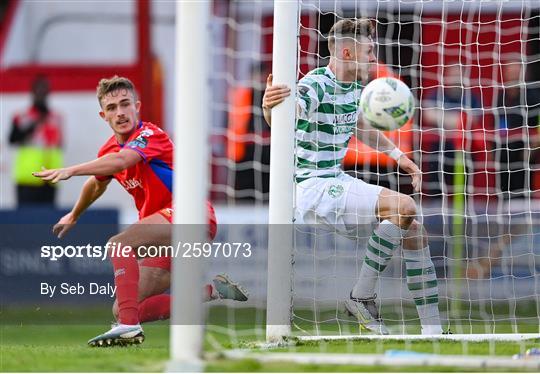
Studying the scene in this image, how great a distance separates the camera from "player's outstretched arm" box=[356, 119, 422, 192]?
7377 millimetres

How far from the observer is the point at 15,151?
13.9 metres

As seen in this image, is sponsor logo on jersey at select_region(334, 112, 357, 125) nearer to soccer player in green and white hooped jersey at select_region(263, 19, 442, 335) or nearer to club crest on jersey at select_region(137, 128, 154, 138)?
soccer player in green and white hooped jersey at select_region(263, 19, 442, 335)

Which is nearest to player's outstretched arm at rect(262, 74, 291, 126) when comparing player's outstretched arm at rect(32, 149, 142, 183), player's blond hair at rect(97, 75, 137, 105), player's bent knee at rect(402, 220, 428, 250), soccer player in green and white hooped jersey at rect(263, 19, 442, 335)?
soccer player in green and white hooped jersey at rect(263, 19, 442, 335)

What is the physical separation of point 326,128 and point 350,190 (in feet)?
1.36

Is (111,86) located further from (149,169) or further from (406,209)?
(406,209)

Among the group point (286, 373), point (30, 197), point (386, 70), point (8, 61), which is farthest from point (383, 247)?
point (8, 61)

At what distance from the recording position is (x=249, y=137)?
42.1 feet

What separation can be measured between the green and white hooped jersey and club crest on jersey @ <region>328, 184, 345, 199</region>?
83 mm

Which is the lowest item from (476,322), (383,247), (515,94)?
(476,322)

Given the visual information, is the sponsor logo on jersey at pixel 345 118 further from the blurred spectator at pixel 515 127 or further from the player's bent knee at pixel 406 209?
the blurred spectator at pixel 515 127

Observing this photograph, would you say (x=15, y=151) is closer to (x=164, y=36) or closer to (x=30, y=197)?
(x=30, y=197)

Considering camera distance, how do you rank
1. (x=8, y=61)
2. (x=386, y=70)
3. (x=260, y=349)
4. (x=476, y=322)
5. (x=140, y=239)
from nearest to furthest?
1. (x=260, y=349)
2. (x=140, y=239)
3. (x=476, y=322)
4. (x=386, y=70)
5. (x=8, y=61)

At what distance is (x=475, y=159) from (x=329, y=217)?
530 centimetres

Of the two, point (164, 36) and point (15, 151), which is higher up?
point (164, 36)
